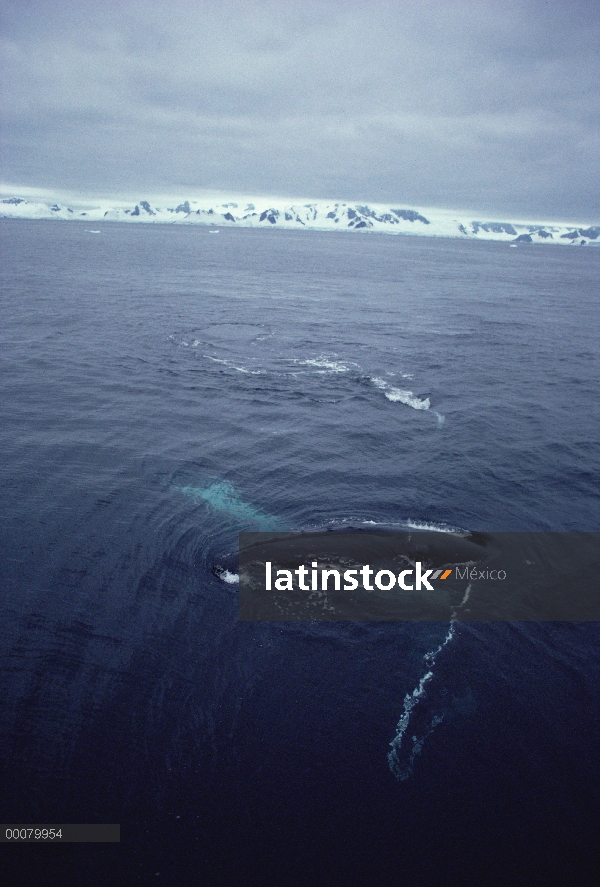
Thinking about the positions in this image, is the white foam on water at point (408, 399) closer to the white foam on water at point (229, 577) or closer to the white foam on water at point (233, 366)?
the white foam on water at point (233, 366)

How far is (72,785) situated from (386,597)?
53.7 ft

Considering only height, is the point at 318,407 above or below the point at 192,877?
above

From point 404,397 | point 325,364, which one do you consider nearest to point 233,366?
point 325,364

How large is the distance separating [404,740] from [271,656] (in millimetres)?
6768

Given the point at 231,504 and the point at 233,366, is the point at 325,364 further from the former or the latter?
the point at 231,504

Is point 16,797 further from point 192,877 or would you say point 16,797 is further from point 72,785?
point 192,877

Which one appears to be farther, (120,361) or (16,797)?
(120,361)

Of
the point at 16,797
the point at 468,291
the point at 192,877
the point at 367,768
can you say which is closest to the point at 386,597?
the point at 367,768

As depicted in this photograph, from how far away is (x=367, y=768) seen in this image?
21375 millimetres

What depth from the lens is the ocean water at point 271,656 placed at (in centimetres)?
1919
